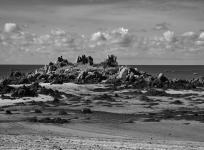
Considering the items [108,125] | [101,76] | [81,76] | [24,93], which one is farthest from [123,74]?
[108,125]

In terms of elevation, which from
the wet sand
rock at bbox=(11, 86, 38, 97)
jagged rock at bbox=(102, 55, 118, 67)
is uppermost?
jagged rock at bbox=(102, 55, 118, 67)

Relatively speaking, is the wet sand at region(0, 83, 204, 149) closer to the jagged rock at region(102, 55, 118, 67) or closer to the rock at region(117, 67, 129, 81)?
the rock at region(117, 67, 129, 81)

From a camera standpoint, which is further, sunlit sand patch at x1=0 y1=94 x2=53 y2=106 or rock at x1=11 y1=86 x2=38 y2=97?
rock at x1=11 y1=86 x2=38 y2=97

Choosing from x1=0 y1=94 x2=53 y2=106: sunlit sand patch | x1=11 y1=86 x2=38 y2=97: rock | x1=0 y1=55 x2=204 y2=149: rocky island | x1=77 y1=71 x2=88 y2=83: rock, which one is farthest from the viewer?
x1=77 y1=71 x2=88 y2=83: rock

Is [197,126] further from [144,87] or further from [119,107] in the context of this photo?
[144,87]

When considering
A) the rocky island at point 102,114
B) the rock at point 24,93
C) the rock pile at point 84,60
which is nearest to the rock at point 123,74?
the rocky island at point 102,114

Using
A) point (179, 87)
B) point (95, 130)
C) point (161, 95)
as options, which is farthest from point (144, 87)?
point (95, 130)

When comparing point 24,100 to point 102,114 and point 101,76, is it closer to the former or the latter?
point 102,114

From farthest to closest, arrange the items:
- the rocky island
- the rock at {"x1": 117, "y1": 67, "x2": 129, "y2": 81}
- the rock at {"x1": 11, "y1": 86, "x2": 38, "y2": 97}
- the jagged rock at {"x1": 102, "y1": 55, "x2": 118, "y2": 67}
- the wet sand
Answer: the jagged rock at {"x1": 102, "y1": 55, "x2": 118, "y2": 67}, the rock at {"x1": 117, "y1": 67, "x2": 129, "y2": 81}, the rock at {"x1": 11, "y1": 86, "x2": 38, "y2": 97}, the rocky island, the wet sand

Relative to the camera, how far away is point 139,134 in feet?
122

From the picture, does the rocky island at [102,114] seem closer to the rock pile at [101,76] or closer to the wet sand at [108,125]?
the wet sand at [108,125]

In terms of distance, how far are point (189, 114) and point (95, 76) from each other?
5536 cm

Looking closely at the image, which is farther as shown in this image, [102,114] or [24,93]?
[24,93]

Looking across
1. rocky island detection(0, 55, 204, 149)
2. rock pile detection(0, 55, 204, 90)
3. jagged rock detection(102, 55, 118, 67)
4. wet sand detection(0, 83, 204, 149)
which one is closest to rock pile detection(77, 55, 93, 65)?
rock pile detection(0, 55, 204, 90)
